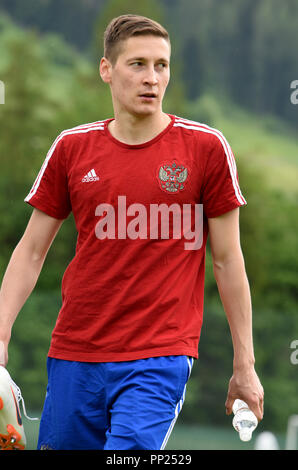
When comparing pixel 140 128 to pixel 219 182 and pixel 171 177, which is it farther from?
pixel 219 182

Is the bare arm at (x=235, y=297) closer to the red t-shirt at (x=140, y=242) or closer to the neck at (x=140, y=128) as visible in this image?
the red t-shirt at (x=140, y=242)

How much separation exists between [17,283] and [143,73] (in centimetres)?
96

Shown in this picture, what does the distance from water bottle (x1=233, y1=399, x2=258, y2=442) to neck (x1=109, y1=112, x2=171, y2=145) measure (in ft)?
3.48

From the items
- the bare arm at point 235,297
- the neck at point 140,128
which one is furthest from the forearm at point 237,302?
the neck at point 140,128

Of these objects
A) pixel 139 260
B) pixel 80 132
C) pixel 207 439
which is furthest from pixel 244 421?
pixel 207 439

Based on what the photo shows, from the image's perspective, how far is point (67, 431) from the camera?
3.49 metres

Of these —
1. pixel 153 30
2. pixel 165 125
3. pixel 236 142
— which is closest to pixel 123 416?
pixel 165 125

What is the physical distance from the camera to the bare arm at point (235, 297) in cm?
351

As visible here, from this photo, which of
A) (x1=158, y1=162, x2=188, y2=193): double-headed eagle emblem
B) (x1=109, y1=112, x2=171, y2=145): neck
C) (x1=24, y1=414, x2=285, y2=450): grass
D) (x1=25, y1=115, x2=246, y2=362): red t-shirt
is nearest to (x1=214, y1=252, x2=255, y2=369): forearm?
(x1=25, y1=115, x2=246, y2=362): red t-shirt

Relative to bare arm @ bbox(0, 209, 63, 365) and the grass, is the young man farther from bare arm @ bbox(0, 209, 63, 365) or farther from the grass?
the grass

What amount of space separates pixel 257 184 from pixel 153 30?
2532 cm

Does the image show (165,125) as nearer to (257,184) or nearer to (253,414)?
(253,414)

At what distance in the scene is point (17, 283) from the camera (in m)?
3.70

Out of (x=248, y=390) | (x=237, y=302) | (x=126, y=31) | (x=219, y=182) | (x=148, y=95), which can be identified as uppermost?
(x=126, y=31)
